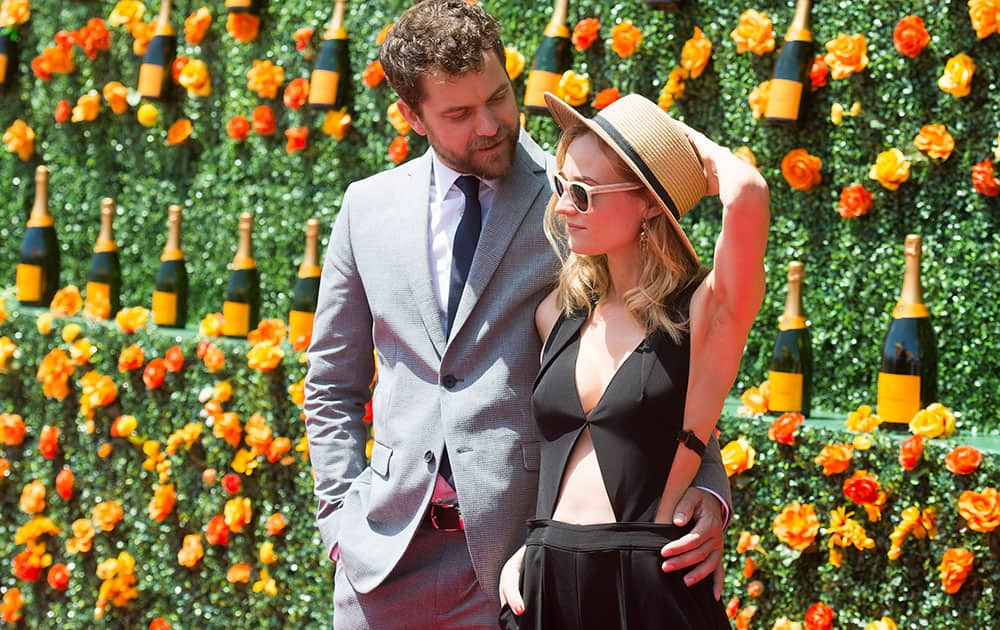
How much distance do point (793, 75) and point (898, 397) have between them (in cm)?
85

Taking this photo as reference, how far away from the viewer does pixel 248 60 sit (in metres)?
4.47

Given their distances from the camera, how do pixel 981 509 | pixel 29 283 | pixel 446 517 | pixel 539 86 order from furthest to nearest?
pixel 29 283, pixel 539 86, pixel 981 509, pixel 446 517

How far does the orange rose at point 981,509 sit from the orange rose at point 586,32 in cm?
163

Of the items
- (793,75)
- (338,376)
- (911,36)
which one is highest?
(911,36)

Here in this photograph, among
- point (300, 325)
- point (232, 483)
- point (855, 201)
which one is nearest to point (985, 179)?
point (855, 201)

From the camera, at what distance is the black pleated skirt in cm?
191

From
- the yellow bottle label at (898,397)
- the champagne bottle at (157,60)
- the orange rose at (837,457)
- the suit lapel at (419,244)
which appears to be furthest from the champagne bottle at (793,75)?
the champagne bottle at (157,60)

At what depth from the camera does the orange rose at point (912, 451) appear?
2.88 m

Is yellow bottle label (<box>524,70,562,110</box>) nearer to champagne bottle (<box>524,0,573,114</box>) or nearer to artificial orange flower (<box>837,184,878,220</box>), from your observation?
champagne bottle (<box>524,0,573,114</box>)

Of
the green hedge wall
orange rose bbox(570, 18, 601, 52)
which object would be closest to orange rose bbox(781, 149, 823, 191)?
the green hedge wall

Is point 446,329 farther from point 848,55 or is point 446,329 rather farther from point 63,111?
point 63,111

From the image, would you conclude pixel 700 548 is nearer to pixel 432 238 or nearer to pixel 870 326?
pixel 432 238

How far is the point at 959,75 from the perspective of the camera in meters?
3.08

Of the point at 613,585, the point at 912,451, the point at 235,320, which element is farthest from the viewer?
the point at 235,320
